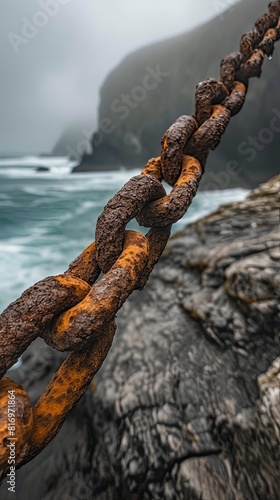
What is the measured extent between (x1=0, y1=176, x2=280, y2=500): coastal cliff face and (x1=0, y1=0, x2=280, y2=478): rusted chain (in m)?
0.76

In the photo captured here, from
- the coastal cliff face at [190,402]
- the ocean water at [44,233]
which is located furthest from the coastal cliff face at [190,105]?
the coastal cliff face at [190,402]

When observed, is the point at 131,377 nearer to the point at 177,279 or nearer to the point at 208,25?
the point at 177,279

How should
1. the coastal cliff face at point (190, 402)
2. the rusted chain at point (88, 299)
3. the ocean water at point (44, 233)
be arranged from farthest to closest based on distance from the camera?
the ocean water at point (44, 233) < the coastal cliff face at point (190, 402) < the rusted chain at point (88, 299)

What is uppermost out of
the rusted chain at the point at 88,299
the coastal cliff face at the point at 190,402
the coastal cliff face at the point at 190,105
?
the coastal cliff face at the point at 190,105

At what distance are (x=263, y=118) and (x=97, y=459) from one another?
636 inches

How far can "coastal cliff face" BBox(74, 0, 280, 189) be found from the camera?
1417 cm

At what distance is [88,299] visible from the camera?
1.70 feet

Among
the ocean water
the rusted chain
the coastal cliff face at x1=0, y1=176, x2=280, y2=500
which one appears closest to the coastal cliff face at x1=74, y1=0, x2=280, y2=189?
the ocean water

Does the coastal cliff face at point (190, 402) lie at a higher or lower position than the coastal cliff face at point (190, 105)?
lower

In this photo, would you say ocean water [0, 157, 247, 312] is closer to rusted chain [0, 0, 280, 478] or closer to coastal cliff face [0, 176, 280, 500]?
coastal cliff face [0, 176, 280, 500]

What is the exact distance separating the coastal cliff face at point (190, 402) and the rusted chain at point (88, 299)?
755mm

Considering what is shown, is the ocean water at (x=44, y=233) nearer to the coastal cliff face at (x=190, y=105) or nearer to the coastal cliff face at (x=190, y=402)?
the coastal cliff face at (x=190, y=105)

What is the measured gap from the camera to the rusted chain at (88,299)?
0.48 meters

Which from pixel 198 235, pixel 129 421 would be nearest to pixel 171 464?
pixel 129 421
